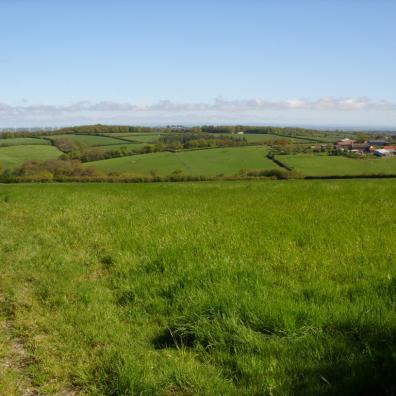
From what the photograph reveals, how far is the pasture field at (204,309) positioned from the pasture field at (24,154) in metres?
75.9

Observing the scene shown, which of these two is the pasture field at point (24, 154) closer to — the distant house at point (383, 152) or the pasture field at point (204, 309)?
the distant house at point (383, 152)

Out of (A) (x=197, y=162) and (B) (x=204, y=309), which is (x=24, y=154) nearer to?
(A) (x=197, y=162)

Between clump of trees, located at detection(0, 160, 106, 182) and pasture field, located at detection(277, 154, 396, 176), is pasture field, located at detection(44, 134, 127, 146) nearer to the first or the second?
clump of trees, located at detection(0, 160, 106, 182)

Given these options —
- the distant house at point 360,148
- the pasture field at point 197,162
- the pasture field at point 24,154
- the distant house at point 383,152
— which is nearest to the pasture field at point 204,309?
the pasture field at point 197,162

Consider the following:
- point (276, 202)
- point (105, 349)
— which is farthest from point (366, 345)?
point (276, 202)

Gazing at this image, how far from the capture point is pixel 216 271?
655 cm

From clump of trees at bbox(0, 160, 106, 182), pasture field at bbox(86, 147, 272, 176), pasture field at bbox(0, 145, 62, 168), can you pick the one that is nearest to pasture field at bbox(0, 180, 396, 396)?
clump of trees at bbox(0, 160, 106, 182)

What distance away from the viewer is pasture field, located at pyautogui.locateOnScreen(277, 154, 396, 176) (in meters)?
55.3

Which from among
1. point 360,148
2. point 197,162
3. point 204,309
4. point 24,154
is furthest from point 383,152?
point 204,309

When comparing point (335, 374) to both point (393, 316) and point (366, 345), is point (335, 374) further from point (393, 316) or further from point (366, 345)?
point (393, 316)

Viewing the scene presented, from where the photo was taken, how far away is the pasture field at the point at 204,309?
4.00m

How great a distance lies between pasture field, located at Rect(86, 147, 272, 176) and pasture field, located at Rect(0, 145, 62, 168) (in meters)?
14.3

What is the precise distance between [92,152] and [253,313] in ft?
294

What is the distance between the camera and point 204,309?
527 cm
